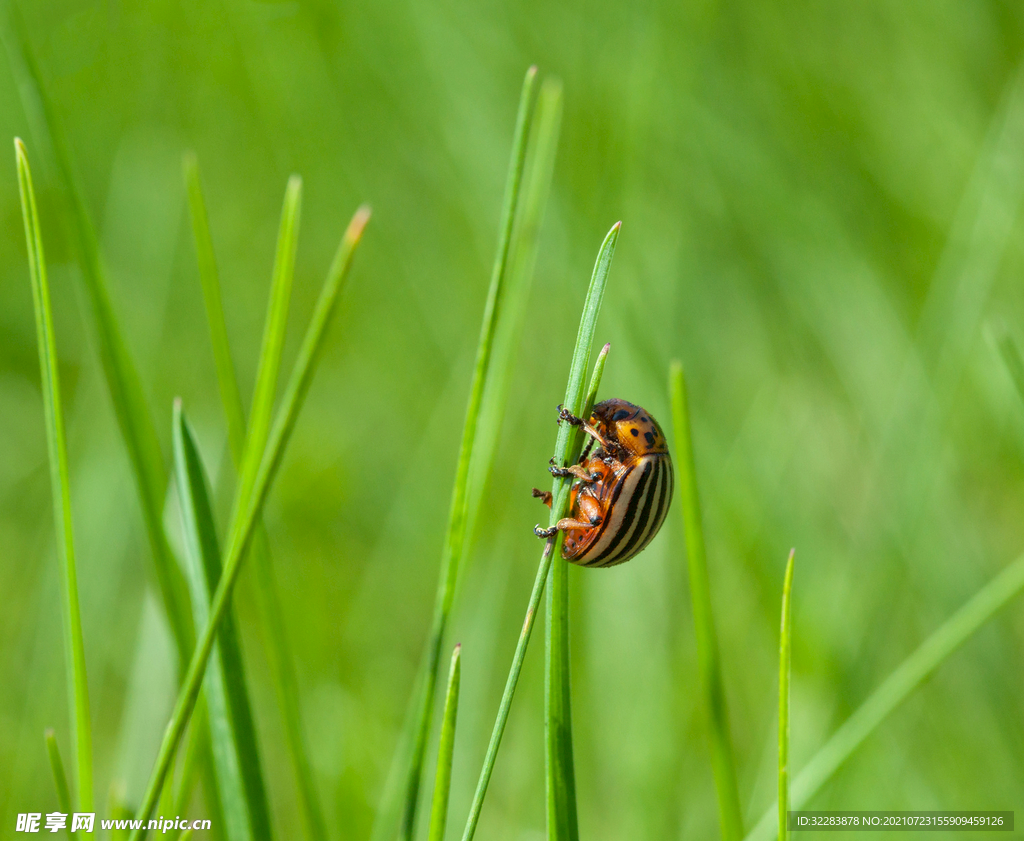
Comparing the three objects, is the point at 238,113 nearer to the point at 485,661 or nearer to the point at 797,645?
the point at 485,661

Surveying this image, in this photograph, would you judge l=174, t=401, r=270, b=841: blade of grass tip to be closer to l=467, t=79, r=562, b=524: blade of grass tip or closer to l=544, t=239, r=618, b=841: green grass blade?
l=544, t=239, r=618, b=841: green grass blade

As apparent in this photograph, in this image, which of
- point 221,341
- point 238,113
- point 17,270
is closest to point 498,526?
point 221,341

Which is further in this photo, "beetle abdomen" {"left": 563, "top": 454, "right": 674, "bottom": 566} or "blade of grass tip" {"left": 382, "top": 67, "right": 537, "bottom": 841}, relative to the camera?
"beetle abdomen" {"left": 563, "top": 454, "right": 674, "bottom": 566}

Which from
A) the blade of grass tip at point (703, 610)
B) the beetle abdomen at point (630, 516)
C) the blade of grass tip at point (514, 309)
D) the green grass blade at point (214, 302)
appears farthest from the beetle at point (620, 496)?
the green grass blade at point (214, 302)

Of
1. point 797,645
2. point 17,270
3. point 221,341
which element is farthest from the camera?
point 17,270

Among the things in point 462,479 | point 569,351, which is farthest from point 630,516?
point 569,351

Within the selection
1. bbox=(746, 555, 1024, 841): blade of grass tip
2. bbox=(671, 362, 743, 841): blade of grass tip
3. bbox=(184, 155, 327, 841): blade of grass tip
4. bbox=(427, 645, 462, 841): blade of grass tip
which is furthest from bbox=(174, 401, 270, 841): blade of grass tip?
bbox=(746, 555, 1024, 841): blade of grass tip
